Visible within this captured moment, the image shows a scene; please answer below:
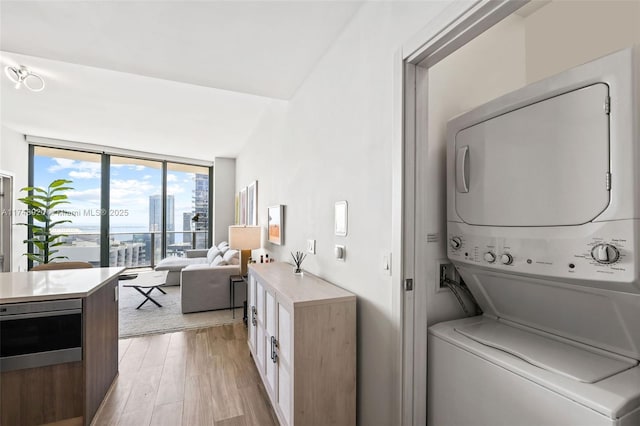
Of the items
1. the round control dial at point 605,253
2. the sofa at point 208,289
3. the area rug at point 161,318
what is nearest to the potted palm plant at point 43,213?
the area rug at point 161,318

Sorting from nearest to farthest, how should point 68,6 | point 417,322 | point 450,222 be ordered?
point 417,322, point 450,222, point 68,6

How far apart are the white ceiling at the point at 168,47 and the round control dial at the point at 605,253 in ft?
5.50

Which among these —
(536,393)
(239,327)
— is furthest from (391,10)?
(239,327)

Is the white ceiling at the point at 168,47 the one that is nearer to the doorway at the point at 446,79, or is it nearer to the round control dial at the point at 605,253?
the doorway at the point at 446,79

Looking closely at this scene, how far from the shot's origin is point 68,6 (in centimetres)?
172

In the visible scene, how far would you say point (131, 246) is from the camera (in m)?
7.04

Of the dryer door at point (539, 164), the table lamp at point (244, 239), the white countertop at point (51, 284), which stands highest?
the dryer door at point (539, 164)

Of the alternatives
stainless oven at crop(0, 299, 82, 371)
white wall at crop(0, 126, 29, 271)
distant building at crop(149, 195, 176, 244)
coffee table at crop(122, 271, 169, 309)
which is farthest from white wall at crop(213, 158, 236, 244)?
stainless oven at crop(0, 299, 82, 371)

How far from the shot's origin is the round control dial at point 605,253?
0.92 metres

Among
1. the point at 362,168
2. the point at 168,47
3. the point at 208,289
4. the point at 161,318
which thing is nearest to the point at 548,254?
the point at 362,168

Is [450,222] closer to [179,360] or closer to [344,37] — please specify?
[344,37]

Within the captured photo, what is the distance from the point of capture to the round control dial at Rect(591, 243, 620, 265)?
3.03ft

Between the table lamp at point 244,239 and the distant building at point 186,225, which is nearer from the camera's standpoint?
the table lamp at point 244,239

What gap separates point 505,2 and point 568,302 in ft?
3.59
